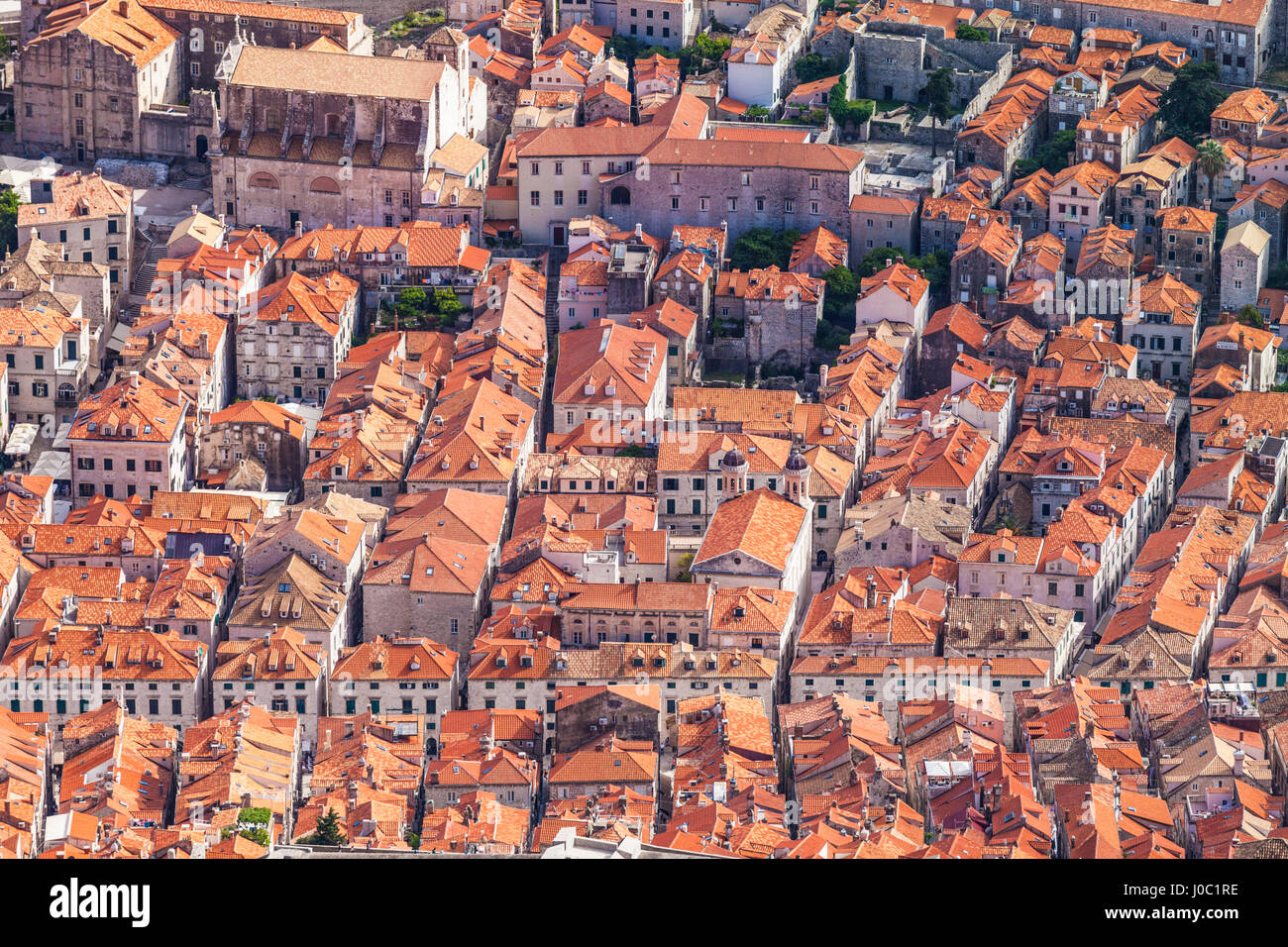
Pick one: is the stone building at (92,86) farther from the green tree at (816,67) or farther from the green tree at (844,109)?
the green tree at (844,109)

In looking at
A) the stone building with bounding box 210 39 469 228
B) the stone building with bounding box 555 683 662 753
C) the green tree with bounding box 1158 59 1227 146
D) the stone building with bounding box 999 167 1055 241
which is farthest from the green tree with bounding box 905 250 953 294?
the stone building with bounding box 555 683 662 753

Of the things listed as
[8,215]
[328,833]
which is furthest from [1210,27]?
[328,833]

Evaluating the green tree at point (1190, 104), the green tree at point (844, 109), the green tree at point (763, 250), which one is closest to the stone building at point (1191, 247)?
the green tree at point (1190, 104)

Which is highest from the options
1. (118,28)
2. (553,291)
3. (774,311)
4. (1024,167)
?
(118,28)

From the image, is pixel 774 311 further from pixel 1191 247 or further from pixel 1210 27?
pixel 1210 27
